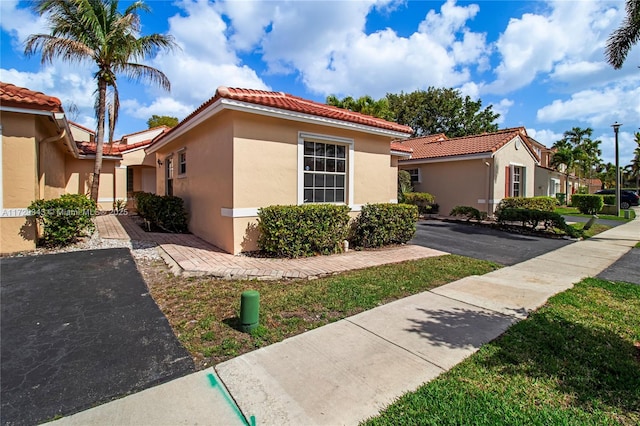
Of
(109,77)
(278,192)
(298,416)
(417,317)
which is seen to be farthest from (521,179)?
(109,77)

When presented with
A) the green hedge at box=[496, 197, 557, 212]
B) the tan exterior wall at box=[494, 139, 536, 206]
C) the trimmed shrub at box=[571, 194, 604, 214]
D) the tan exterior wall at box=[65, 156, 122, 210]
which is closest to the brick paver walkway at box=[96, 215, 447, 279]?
the tan exterior wall at box=[65, 156, 122, 210]

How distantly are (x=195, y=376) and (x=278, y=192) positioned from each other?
5.39m

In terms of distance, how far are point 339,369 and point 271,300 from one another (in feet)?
6.59

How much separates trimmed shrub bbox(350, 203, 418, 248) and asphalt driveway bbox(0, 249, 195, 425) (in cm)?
562

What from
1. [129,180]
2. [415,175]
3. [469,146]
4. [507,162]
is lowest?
[129,180]

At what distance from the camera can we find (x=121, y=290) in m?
5.05

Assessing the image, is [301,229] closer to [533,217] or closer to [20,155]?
[20,155]

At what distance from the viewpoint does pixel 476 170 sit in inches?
661

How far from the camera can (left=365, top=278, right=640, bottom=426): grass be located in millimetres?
2391

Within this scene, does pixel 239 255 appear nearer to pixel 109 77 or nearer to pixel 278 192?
pixel 278 192

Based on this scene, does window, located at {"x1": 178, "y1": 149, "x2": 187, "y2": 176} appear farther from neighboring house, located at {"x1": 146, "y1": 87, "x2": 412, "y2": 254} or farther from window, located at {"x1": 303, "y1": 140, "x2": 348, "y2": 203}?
window, located at {"x1": 303, "y1": 140, "x2": 348, "y2": 203}

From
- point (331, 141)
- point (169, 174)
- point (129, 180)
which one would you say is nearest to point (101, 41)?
point (169, 174)

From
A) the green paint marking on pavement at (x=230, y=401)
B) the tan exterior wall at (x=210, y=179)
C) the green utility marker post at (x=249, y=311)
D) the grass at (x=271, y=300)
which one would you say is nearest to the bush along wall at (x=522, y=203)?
the grass at (x=271, y=300)

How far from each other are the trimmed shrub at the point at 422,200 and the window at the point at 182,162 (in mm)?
11807
